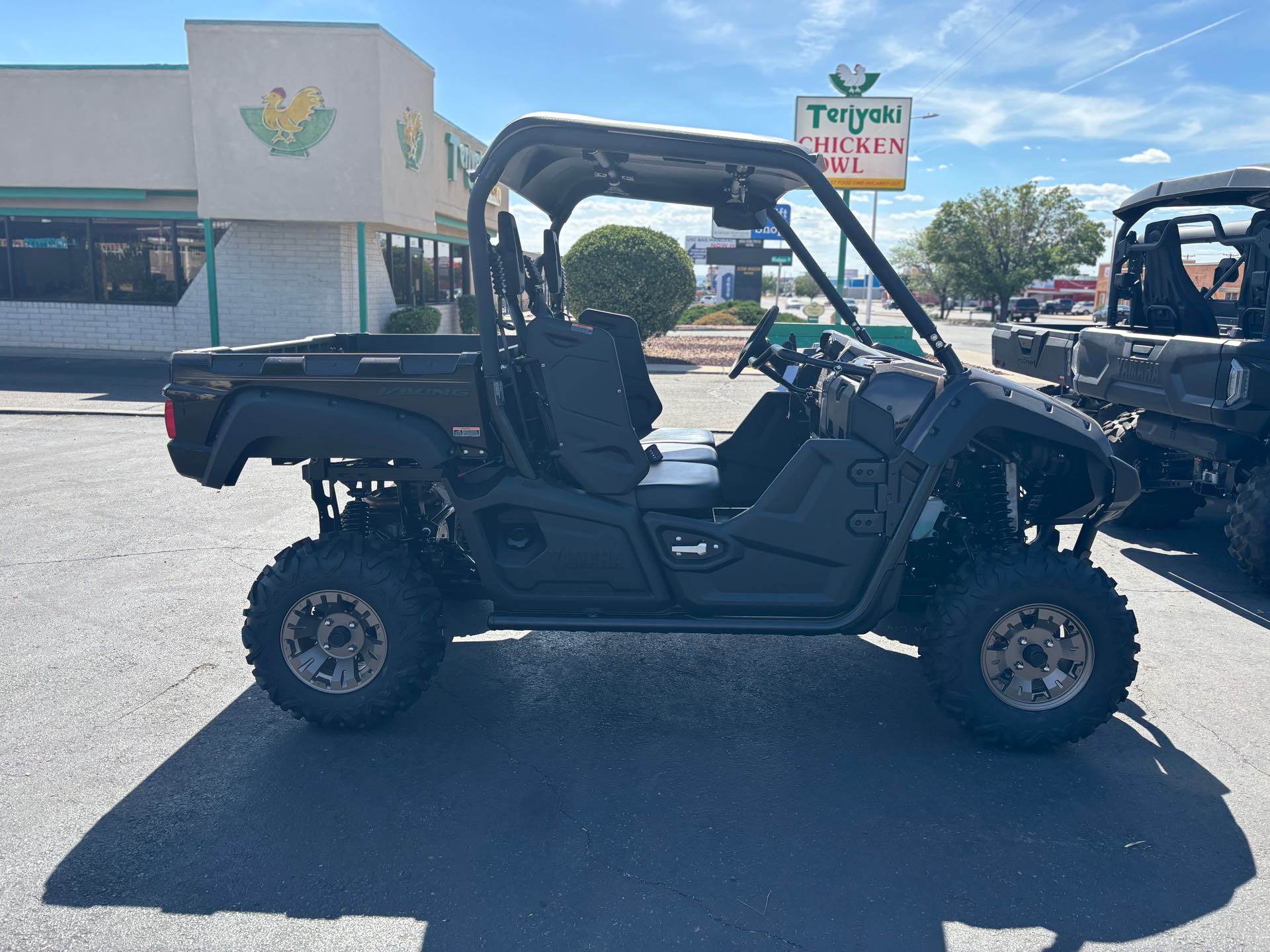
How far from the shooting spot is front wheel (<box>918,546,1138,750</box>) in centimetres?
363

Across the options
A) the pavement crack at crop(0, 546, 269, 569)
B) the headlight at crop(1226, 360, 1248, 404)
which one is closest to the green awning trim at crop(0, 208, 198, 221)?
the pavement crack at crop(0, 546, 269, 569)

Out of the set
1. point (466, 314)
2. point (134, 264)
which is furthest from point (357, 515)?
point (466, 314)

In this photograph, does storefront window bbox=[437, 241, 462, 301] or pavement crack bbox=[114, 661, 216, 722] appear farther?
storefront window bbox=[437, 241, 462, 301]

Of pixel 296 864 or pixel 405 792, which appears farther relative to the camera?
pixel 405 792

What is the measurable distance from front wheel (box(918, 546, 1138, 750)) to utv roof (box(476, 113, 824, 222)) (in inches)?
70.8

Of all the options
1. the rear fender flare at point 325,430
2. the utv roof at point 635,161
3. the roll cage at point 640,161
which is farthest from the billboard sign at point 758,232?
the rear fender flare at point 325,430

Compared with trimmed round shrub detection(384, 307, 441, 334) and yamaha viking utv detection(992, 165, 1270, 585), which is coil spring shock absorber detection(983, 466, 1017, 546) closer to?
yamaha viking utv detection(992, 165, 1270, 585)

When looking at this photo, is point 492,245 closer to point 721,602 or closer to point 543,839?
point 721,602

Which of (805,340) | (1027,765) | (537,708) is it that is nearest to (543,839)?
(537,708)

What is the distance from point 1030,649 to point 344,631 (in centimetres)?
277

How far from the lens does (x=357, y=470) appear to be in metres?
3.85

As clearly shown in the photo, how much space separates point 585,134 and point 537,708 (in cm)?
242

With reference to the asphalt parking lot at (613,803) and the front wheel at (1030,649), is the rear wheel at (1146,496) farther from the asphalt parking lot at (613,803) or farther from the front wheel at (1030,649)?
the front wheel at (1030,649)

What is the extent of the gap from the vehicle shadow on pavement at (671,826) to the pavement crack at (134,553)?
240cm
